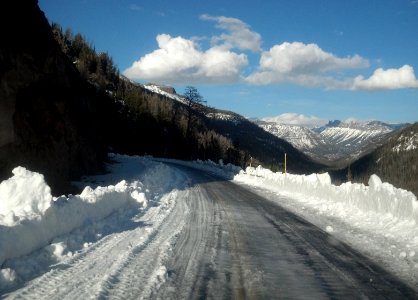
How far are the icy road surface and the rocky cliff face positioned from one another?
654 cm

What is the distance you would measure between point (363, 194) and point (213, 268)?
933 cm

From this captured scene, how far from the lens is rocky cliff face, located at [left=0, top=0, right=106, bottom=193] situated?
1538 cm

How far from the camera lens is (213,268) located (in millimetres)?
7434

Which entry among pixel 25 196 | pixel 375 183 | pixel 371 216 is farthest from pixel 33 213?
pixel 375 183

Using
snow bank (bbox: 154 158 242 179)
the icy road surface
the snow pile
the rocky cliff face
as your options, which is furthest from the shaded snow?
snow bank (bbox: 154 158 242 179)

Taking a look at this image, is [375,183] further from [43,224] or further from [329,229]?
[43,224]

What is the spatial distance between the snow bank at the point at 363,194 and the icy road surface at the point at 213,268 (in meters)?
2.52

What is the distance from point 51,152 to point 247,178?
61.2 ft

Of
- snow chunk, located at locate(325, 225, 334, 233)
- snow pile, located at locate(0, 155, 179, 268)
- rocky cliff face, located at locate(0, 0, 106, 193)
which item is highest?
rocky cliff face, located at locate(0, 0, 106, 193)

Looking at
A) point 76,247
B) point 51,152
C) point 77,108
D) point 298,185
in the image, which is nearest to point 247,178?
point 298,185

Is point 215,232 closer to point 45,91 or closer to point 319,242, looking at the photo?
point 319,242

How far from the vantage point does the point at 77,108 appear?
2617 centimetres

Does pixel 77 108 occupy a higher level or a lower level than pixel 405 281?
higher

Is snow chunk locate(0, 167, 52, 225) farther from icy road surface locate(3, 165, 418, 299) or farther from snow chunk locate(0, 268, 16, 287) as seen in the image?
snow chunk locate(0, 268, 16, 287)
